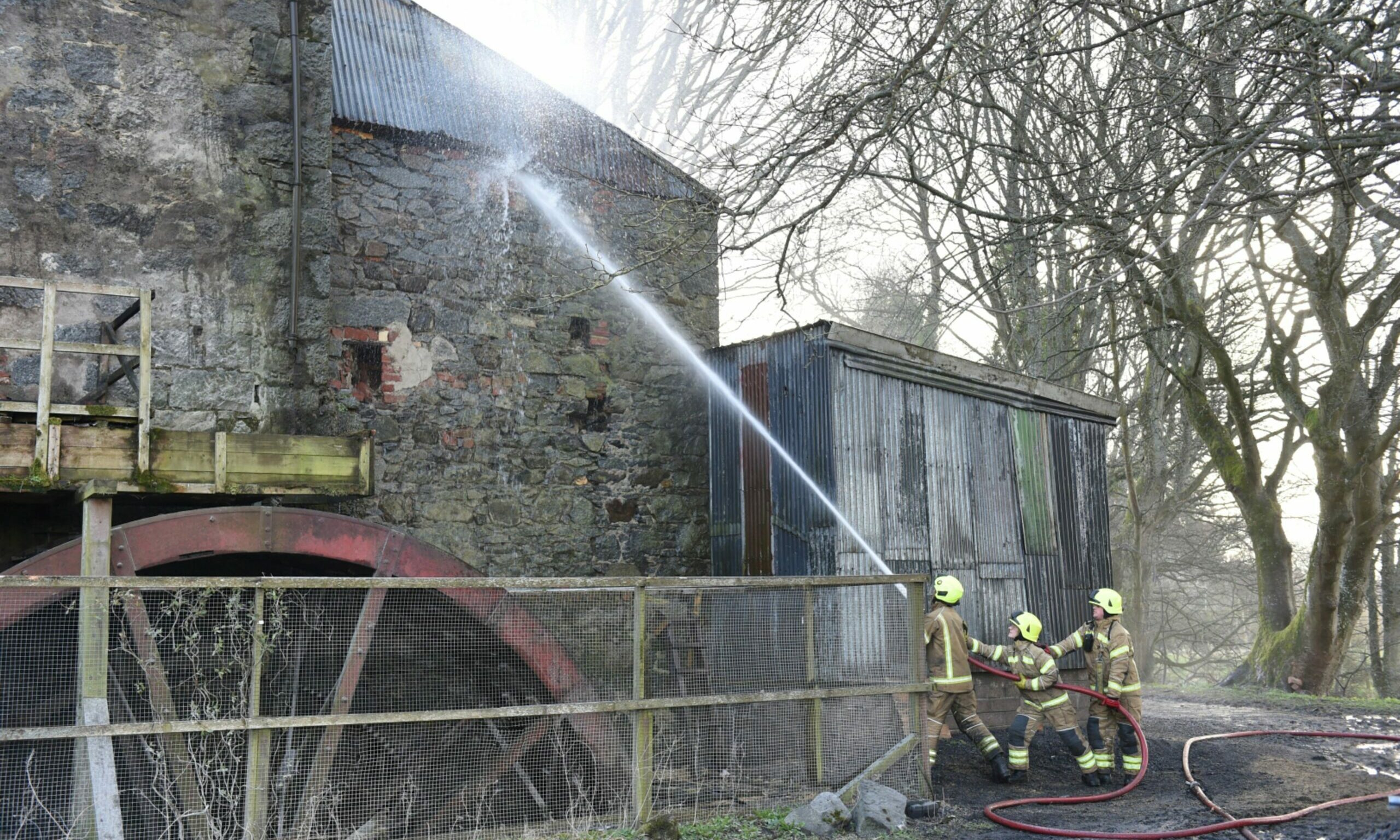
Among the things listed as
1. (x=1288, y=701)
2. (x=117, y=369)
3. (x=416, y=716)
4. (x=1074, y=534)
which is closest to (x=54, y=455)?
(x=117, y=369)

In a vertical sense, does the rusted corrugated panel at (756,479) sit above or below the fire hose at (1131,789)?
above

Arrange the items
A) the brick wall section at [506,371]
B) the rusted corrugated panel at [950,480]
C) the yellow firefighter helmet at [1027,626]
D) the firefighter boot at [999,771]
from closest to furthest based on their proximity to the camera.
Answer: the firefighter boot at [999,771]
the yellow firefighter helmet at [1027,626]
the brick wall section at [506,371]
the rusted corrugated panel at [950,480]

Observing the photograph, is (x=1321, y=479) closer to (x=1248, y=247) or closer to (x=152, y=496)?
(x=1248, y=247)

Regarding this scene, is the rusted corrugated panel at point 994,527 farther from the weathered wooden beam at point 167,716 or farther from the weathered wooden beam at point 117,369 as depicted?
the weathered wooden beam at point 117,369

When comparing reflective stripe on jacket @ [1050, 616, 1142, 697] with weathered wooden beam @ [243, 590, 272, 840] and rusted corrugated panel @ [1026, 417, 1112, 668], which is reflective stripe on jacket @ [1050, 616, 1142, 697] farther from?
weathered wooden beam @ [243, 590, 272, 840]

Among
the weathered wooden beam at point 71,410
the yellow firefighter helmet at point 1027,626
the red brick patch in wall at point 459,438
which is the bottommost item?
the yellow firefighter helmet at point 1027,626

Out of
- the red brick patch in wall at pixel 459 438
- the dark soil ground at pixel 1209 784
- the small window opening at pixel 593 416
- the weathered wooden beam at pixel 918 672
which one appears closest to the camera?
the dark soil ground at pixel 1209 784

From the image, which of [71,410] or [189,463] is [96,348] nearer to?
[71,410]

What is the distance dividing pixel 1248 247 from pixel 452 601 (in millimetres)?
12610

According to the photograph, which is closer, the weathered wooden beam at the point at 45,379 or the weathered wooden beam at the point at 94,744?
the weathered wooden beam at the point at 94,744

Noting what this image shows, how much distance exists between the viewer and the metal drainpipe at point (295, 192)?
828 cm

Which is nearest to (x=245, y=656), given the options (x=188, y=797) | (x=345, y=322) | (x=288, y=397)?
(x=188, y=797)

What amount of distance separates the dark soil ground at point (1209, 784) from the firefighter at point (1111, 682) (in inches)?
10.4

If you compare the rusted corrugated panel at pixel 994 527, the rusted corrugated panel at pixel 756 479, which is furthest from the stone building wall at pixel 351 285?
the rusted corrugated panel at pixel 994 527
